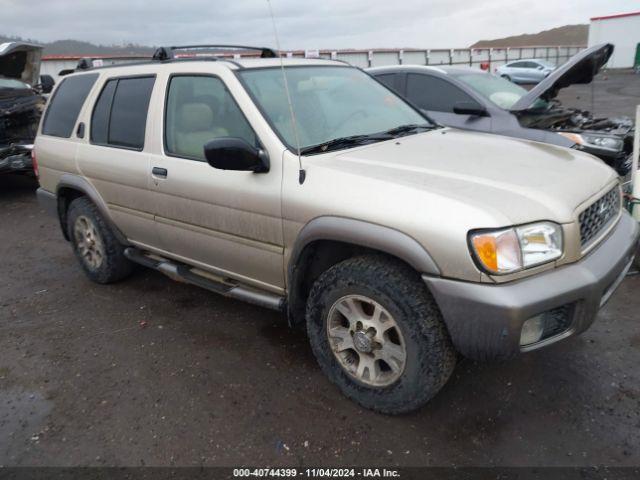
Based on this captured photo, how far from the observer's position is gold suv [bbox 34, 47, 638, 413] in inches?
87.4

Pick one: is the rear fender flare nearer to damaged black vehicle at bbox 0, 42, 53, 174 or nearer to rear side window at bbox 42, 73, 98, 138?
rear side window at bbox 42, 73, 98, 138

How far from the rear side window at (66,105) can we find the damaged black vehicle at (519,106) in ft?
10.6

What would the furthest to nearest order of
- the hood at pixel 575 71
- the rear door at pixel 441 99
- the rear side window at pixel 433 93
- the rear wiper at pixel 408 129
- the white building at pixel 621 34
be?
the white building at pixel 621 34
the rear side window at pixel 433 93
the rear door at pixel 441 99
the hood at pixel 575 71
the rear wiper at pixel 408 129

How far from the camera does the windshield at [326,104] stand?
120 inches

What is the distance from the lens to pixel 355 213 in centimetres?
248

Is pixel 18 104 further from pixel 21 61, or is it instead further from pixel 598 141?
pixel 598 141

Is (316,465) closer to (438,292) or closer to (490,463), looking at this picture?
(490,463)

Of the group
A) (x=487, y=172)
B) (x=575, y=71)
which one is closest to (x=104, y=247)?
(x=487, y=172)

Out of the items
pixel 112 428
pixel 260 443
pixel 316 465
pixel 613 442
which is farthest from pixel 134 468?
pixel 613 442

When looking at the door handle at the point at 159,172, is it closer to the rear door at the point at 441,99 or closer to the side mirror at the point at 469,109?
the side mirror at the point at 469,109

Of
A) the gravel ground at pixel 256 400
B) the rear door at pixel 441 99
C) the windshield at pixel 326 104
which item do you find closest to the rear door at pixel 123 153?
the gravel ground at pixel 256 400

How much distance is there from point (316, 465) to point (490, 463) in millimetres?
803

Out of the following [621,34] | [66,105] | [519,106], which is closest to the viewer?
[66,105]

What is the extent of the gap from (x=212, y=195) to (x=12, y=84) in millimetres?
7764
